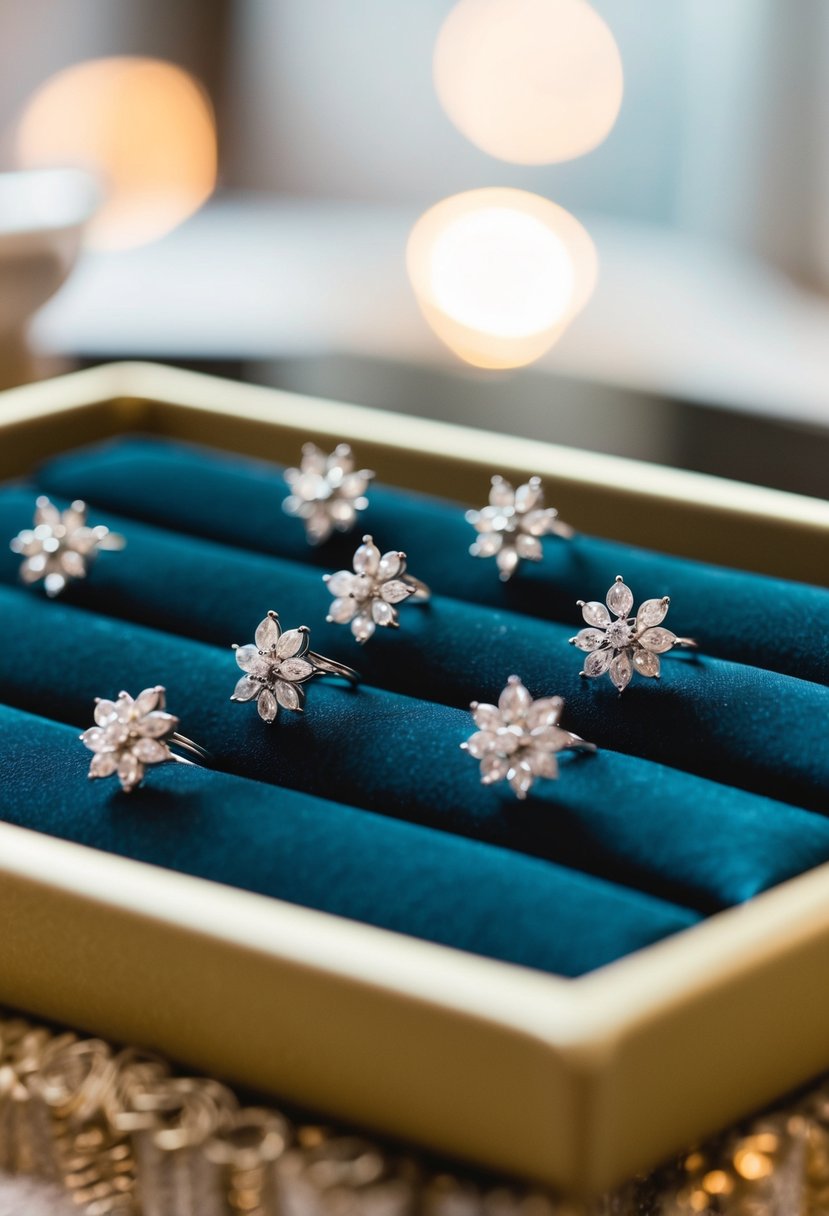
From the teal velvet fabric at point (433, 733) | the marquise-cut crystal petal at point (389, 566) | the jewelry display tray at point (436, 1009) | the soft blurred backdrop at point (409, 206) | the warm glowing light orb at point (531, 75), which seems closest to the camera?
the jewelry display tray at point (436, 1009)

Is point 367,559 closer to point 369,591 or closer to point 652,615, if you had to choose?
point 369,591

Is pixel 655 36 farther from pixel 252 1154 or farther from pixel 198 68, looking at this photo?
pixel 252 1154

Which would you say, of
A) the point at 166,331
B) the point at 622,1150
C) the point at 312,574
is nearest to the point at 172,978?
the point at 622,1150

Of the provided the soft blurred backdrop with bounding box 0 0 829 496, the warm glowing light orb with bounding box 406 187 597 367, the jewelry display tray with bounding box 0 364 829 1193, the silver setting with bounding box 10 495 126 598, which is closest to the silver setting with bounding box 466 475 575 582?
the silver setting with bounding box 10 495 126 598

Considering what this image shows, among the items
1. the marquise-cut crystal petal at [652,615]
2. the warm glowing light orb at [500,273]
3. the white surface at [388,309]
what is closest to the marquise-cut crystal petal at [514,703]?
the marquise-cut crystal petal at [652,615]

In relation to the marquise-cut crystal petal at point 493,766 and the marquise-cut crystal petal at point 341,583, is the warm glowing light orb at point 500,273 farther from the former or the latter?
Result: the marquise-cut crystal petal at point 493,766

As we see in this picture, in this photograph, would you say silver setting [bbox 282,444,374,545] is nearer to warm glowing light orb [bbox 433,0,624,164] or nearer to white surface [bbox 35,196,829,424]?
white surface [bbox 35,196,829,424]

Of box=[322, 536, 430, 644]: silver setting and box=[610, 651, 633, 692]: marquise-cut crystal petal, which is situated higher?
box=[322, 536, 430, 644]: silver setting
